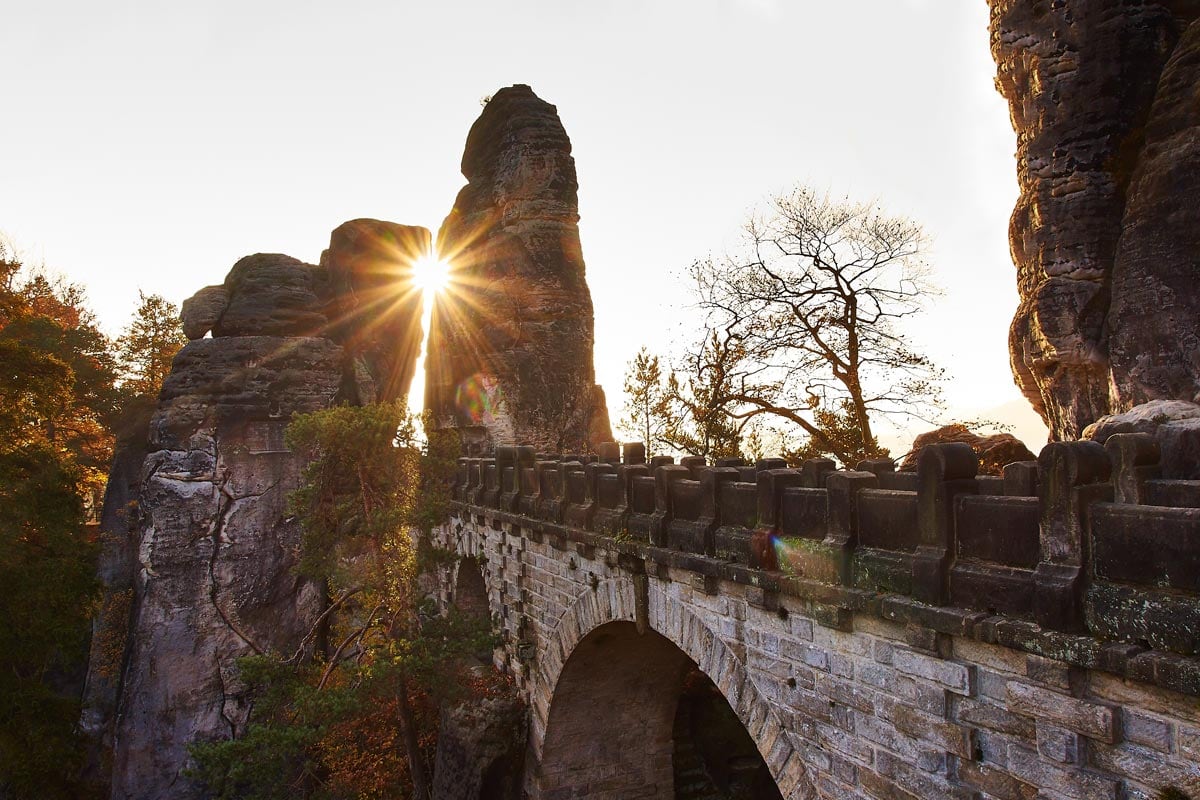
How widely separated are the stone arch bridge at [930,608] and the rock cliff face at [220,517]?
13056mm

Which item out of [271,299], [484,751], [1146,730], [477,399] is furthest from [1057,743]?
[271,299]

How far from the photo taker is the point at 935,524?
4.95m

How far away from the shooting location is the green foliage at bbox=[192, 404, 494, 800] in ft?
39.2

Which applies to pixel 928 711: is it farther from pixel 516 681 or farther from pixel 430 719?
pixel 430 719

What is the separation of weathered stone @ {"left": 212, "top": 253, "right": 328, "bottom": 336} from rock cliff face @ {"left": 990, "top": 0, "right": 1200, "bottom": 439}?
19.2m

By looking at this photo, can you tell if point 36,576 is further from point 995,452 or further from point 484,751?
point 995,452

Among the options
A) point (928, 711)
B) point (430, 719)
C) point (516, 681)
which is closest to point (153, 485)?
point (430, 719)

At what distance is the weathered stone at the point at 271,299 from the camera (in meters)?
22.2

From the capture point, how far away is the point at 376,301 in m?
25.6

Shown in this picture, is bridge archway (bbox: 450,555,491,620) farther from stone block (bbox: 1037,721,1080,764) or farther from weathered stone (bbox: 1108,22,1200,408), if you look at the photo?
stone block (bbox: 1037,721,1080,764)

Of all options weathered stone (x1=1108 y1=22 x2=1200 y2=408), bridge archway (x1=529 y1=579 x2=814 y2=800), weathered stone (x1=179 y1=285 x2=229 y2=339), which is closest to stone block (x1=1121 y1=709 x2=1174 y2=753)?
bridge archway (x1=529 y1=579 x2=814 y2=800)

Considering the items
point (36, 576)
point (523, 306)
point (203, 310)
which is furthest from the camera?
point (523, 306)

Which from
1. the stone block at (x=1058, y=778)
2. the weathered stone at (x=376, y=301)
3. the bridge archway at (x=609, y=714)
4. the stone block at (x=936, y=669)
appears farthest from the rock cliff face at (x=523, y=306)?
the stone block at (x=1058, y=778)

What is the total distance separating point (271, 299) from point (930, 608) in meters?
21.9
